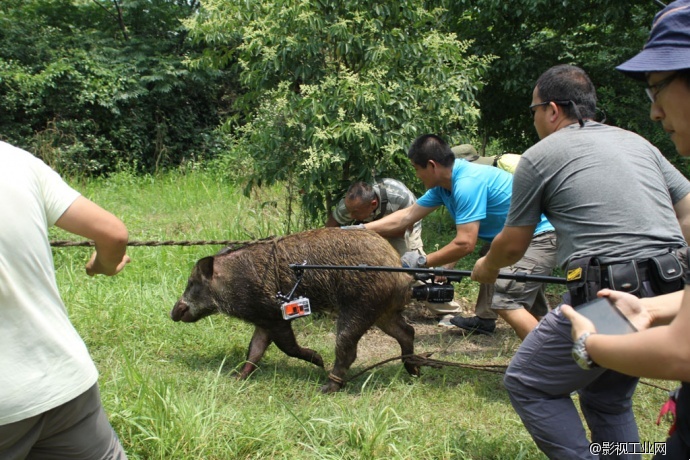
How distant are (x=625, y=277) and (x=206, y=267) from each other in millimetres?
3630

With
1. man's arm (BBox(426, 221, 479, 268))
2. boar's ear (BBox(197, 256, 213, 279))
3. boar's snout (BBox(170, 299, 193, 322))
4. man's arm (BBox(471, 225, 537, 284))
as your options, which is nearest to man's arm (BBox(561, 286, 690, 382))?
man's arm (BBox(471, 225, 537, 284))

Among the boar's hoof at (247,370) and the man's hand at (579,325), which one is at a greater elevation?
the man's hand at (579,325)

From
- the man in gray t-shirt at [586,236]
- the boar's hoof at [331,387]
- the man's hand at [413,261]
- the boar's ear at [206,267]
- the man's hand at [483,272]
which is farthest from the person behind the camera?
the boar's ear at [206,267]

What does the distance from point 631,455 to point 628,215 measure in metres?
1.25

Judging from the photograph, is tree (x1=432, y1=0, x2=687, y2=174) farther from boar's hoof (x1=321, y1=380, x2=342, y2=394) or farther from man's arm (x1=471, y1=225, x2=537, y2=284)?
man's arm (x1=471, y1=225, x2=537, y2=284)

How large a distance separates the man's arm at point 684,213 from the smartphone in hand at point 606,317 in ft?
5.12

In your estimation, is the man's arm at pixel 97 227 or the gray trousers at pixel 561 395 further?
the gray trousers at pixel 561 395

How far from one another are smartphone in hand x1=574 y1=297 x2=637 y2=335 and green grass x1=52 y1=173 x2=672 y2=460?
185cm

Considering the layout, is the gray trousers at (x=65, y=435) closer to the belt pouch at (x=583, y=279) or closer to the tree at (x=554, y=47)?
the belt pouch at (x=583, y=279)

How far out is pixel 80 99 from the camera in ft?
47.9

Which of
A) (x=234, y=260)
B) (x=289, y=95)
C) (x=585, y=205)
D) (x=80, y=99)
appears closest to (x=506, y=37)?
(x=289, y=95)

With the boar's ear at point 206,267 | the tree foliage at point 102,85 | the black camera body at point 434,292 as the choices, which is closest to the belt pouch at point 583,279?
the black camera body at point 434,292

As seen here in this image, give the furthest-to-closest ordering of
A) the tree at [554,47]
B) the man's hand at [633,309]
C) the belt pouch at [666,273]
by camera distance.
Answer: the tree at [554,47] → the belt pouch at [666,273] → the man's hand at [633,309]

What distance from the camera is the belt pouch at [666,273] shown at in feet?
9.53
